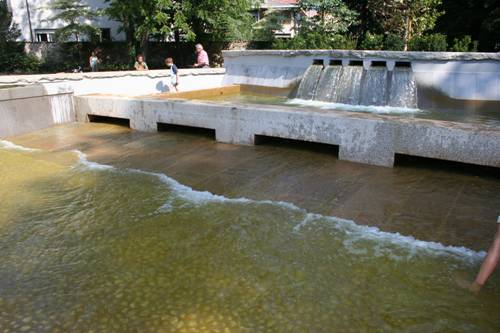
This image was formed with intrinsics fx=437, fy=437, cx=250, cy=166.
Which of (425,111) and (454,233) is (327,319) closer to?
(454,233)

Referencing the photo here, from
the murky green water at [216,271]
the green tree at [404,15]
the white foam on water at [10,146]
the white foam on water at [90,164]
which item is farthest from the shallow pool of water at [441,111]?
the green tree at [404,15]

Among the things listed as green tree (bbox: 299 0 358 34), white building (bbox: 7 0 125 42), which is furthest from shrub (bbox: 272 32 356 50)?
white building (bbox: 7 0 125 42)

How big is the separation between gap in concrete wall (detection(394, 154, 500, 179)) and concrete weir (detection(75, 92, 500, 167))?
0.98ft

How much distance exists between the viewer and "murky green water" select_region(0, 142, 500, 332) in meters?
2.82

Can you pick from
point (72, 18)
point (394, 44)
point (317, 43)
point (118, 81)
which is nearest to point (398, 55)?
point (394, 44)

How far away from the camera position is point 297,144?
706 cm

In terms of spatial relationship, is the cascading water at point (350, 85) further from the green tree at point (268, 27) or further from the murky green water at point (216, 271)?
the green tree at point (268, 27)

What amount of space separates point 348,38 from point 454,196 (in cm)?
1348

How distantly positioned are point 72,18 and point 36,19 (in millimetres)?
4256

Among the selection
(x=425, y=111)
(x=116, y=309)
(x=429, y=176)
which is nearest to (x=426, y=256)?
(x=429, y=176)

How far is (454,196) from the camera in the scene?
4766 millimetres

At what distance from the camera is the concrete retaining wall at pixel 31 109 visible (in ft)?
27.5

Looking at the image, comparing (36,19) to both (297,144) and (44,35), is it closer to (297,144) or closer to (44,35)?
(44,35)

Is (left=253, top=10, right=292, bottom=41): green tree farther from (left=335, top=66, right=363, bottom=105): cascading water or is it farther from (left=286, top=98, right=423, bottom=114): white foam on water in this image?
(left=286, top=98, right=423, bottom=114): white foam on water
